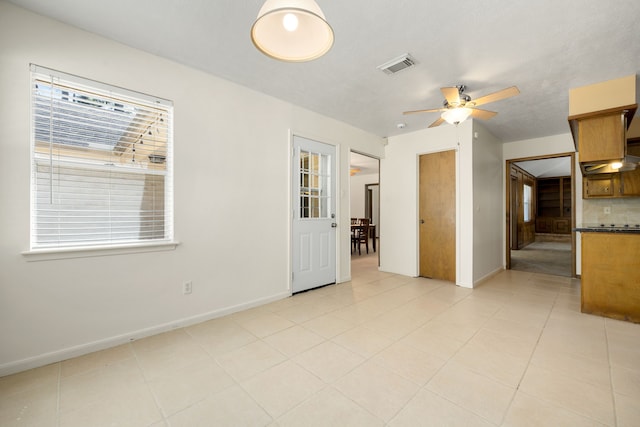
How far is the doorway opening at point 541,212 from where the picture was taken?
723 cm

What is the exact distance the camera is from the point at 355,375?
190 centimetres

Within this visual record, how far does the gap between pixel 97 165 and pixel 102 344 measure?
1.49 m

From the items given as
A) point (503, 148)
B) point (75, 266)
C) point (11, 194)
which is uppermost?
point (503, 148)

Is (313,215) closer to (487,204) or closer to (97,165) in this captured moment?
(97,165)

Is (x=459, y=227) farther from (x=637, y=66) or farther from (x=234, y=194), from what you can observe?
(x=234, y=194)

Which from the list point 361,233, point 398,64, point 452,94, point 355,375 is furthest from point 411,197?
point 355,375

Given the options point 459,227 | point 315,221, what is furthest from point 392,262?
point 315,221

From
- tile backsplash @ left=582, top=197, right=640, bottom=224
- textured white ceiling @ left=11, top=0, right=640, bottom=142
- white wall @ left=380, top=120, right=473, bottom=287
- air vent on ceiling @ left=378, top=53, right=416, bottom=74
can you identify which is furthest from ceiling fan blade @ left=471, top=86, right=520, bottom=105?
tile backsplash @ left=582, top=197, right=640, bottom=224

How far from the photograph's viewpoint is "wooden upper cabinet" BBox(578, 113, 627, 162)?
286 centimetres

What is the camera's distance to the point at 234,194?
3066 mm

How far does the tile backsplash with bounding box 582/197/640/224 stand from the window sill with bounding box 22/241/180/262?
20.4 ft

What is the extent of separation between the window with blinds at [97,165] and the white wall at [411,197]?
3.68m

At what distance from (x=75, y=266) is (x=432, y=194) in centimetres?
459

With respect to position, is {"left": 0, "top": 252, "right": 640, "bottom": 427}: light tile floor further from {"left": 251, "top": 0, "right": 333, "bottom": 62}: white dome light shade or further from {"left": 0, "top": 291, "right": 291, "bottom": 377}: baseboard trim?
{"left": 251, "top": 0, "right": 333, "bottom": 62}: white dome light shade
